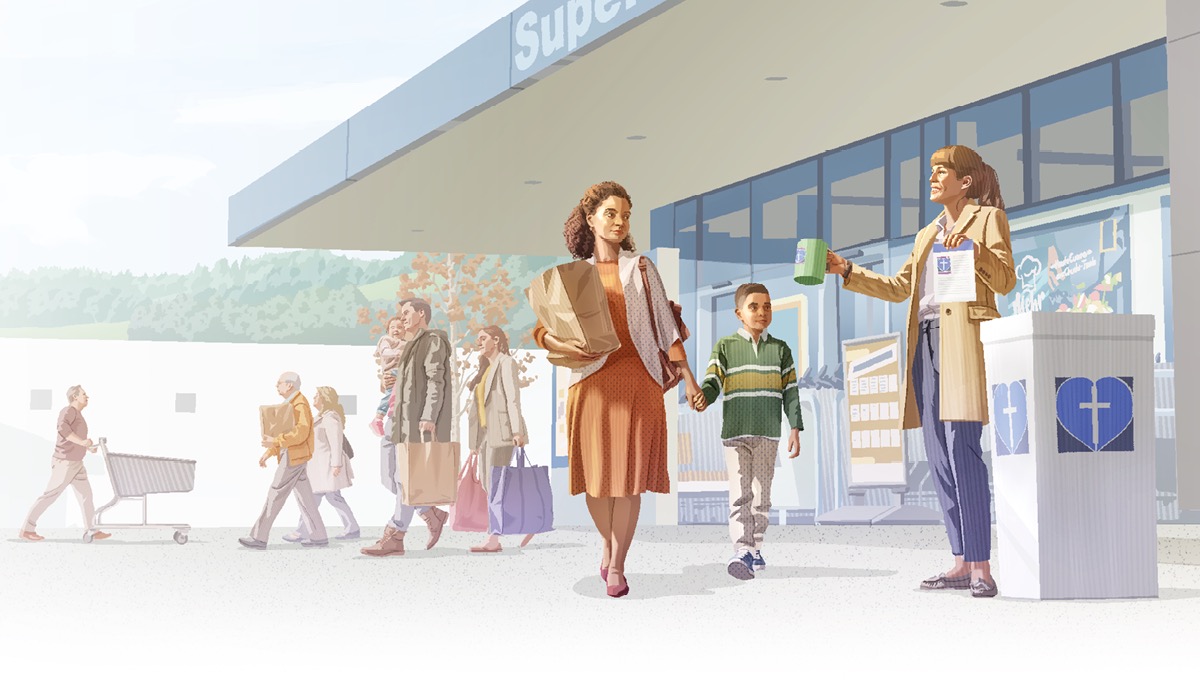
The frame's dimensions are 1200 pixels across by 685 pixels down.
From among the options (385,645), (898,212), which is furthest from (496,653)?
(898,212)

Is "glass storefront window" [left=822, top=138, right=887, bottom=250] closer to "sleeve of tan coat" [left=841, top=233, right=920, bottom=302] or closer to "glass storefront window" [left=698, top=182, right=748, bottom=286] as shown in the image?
"glass storefront window" [left=698, top=182, right=748, bottom=286]

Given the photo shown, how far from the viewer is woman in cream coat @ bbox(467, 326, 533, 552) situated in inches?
516

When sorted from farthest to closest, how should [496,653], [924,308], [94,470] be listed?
1. [94,470]
2. [924,308]
3. [496,653]

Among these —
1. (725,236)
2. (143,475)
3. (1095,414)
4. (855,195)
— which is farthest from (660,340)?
(725,236)

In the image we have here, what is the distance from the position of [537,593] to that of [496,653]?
9.54 feet

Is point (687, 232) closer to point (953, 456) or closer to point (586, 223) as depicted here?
point (586, 223)

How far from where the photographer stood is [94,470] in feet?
100

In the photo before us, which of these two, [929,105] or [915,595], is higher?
[929,105]

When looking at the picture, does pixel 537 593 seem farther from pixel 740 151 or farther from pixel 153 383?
pixel 153 383

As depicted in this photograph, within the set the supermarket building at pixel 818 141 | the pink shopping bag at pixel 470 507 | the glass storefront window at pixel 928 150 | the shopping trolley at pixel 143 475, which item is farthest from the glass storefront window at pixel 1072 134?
the shopping trolley at pixel 143 475

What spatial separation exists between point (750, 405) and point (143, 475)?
9.85 m

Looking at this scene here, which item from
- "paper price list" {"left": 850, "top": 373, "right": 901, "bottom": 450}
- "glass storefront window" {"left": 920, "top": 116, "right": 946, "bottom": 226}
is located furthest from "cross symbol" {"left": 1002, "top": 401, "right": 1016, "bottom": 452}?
"glass storefront window" {"left": 920, "top": 116, "right": 946, "bottom": 226}

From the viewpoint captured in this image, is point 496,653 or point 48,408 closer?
point 496,653

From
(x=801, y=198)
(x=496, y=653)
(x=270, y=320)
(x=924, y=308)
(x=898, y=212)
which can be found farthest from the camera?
(x=270, y=320)
